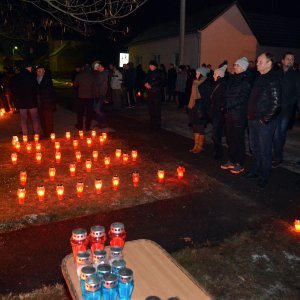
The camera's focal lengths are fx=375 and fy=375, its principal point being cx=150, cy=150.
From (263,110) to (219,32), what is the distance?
22003mm

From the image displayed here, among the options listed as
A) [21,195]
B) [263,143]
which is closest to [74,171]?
[21,195]

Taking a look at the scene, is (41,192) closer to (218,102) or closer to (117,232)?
(117,232)

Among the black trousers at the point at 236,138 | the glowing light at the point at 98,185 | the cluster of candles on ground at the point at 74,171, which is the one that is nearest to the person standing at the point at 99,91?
the cluster of candles on ground at the point at 74,171

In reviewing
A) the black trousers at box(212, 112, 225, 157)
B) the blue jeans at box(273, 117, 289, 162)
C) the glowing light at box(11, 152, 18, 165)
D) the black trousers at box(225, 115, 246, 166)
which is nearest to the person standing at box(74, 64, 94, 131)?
the glowing light at box(11, 152, 18, 165)

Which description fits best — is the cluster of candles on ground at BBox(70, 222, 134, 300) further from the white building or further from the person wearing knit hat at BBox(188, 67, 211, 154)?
the white building

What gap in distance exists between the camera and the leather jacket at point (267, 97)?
21.9 feet

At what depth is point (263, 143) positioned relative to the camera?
6996mm

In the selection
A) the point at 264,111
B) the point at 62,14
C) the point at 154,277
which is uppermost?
the point at 62,14

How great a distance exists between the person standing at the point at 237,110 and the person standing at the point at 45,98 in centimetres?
549

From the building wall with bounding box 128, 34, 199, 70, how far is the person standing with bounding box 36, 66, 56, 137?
57.7 ft

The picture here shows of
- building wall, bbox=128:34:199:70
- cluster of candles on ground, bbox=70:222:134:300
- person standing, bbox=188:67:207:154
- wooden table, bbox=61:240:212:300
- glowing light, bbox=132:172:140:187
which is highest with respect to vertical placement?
building wall, bbox=128:34:199:70

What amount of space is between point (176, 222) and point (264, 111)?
106 inches

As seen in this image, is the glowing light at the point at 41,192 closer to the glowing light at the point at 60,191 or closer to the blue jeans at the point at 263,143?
the glowing light at the point at 60,191

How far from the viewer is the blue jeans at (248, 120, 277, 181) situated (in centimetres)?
694
